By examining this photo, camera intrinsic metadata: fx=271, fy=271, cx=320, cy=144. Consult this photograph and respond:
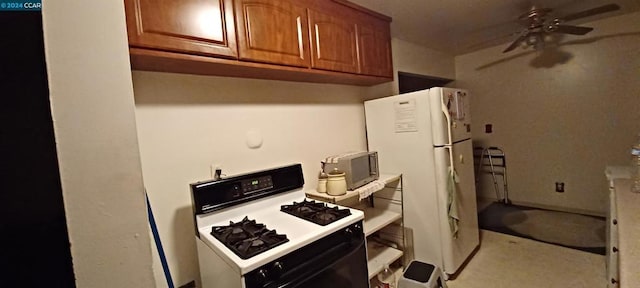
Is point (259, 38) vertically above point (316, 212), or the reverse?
point (259, 38)

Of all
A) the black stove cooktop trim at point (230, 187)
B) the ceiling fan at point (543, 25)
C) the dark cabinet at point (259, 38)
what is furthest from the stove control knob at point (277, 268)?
the ceiling fan at point (543, 25)

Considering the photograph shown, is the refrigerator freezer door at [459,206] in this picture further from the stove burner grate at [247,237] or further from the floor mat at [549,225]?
Answer: the stove burner grate at [247,237]

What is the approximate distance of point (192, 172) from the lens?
150 centimetres

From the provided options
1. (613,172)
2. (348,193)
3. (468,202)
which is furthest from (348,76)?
(613,172)

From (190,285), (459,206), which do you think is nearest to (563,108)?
(459,206)

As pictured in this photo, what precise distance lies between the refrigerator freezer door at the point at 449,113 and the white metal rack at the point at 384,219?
487mm

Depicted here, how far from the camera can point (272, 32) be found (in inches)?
59.0

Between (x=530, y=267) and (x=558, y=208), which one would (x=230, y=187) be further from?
(x=558, y=208)

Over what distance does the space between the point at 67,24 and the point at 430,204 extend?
7.25 ft

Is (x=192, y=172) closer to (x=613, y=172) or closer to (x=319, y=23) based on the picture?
(x=319, y=23)

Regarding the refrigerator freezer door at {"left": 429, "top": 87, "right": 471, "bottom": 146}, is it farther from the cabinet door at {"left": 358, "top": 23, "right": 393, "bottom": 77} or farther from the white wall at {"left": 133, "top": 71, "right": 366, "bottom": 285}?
the white wall at {"left": 133, "top": 71, "right": 366, "bottom": 285}

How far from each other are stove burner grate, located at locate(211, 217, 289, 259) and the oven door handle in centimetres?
13

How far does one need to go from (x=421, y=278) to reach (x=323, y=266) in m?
0.85

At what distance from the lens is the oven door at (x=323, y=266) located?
107 centimetres
